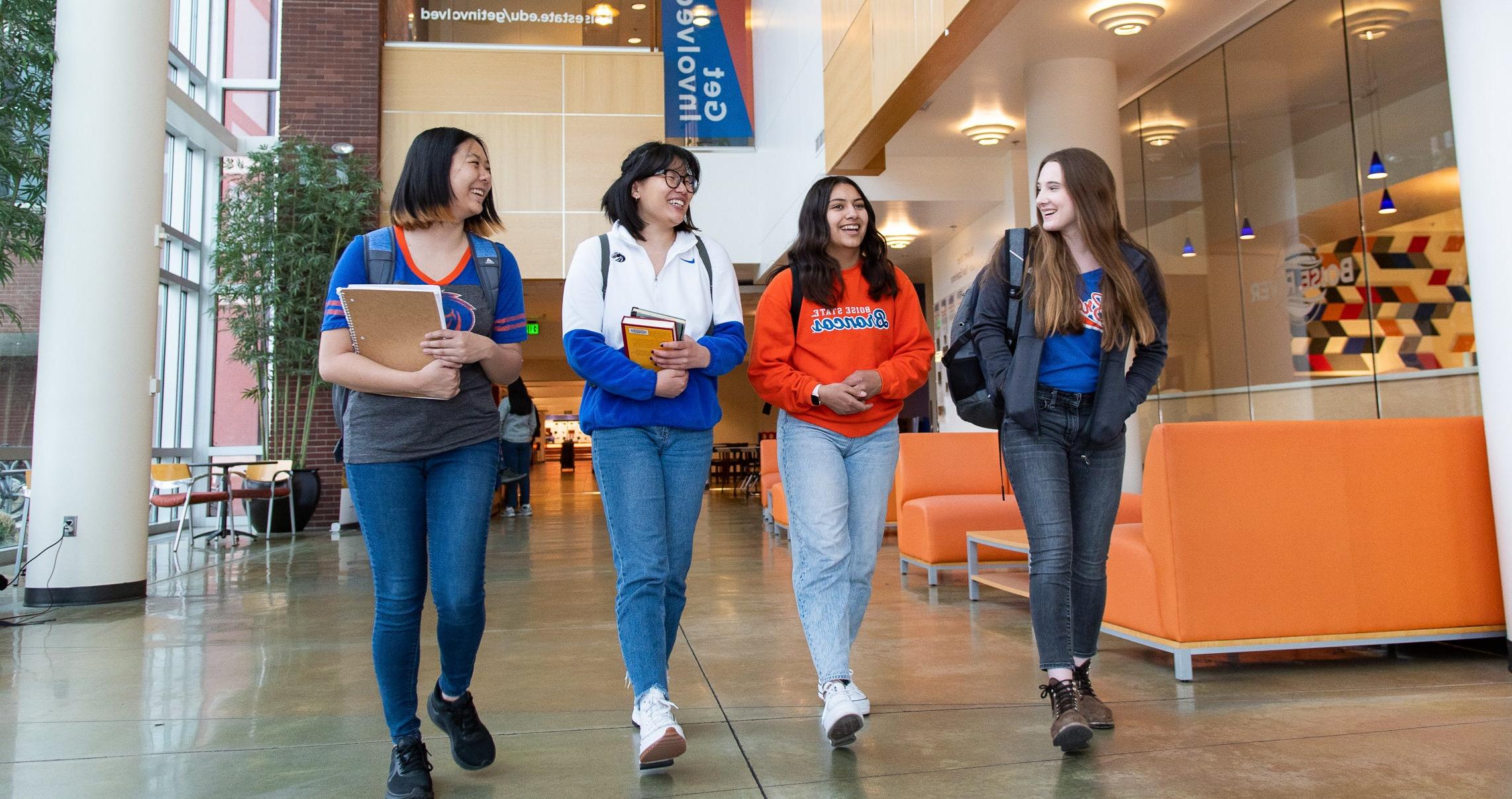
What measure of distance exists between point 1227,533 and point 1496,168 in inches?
54.3

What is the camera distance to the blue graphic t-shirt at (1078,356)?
242 cm

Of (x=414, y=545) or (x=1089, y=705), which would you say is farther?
(x=1089, y=705)

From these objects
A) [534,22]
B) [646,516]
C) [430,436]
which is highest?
[534,22]

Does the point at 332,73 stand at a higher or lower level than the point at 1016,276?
higher

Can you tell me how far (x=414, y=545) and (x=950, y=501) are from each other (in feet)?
11.9

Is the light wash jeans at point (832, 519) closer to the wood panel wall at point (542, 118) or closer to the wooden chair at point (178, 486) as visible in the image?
the wooden chair at point (178, 486)

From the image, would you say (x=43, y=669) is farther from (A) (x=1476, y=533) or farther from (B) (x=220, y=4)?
(B) (x=220, y=4)

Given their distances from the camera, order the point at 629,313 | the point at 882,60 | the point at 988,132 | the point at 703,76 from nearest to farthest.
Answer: the point at 629,313 → the point at 882,60 → the point at 988,132 → the point at 703,76

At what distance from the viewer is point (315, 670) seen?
345 centimetres

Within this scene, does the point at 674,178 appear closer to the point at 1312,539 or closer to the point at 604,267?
the point at 604,267

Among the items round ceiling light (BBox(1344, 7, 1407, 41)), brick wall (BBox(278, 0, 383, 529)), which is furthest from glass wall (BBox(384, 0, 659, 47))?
round ceiling light (BBox(1344, 7, 1407, 41))

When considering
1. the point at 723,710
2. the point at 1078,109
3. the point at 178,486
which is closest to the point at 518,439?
the point at 178,486

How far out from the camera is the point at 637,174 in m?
2.45

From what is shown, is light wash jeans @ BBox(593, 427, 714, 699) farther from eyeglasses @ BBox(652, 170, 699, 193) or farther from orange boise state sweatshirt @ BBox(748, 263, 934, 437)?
eyeglasses @ BBox(652, 170, 699, 193)
